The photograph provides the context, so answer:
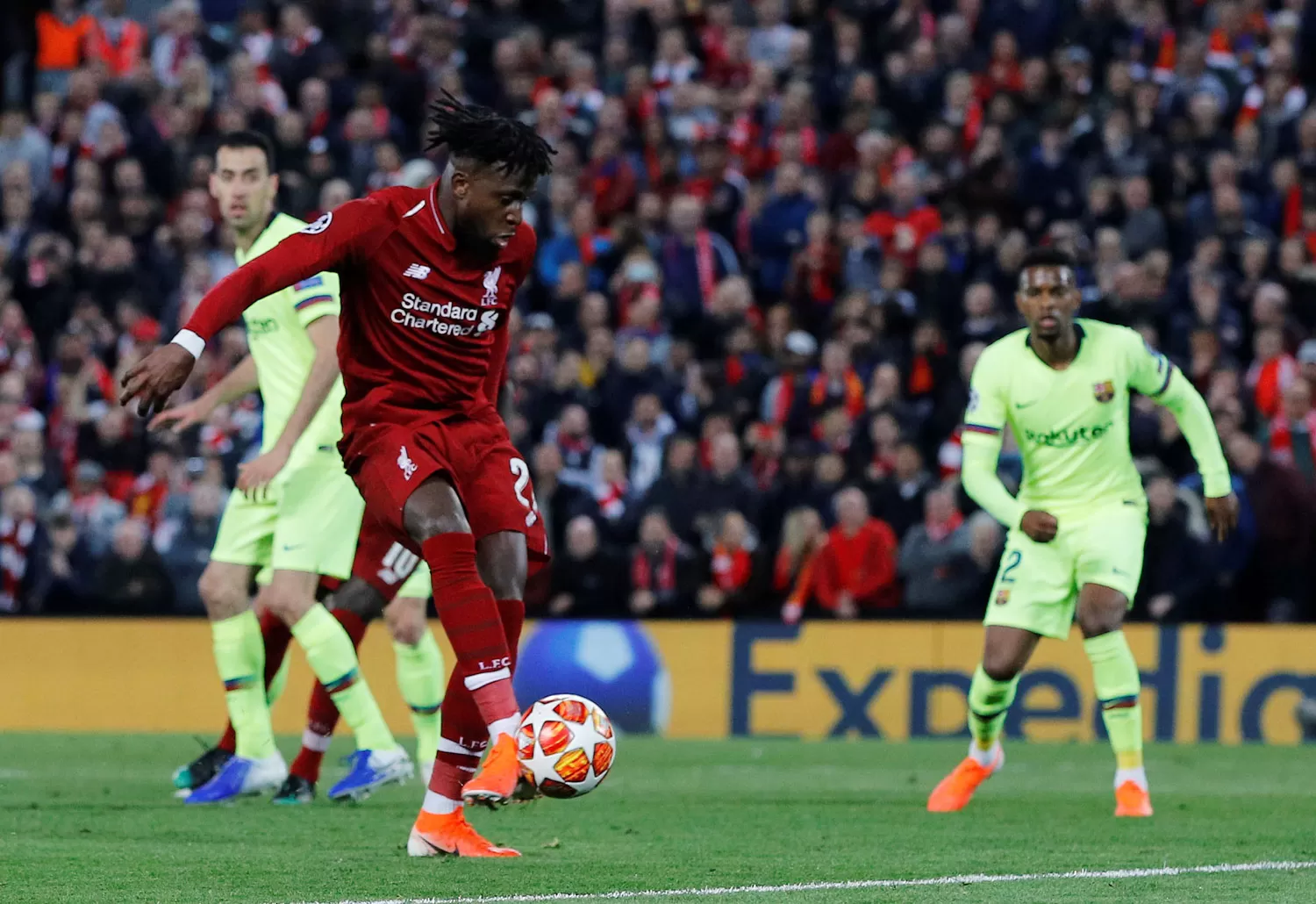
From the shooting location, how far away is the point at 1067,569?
9.08m

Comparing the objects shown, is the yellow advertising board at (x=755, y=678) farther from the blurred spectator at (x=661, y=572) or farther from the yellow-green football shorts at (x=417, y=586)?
the yellow-green football shorts at (x=417, y=586)

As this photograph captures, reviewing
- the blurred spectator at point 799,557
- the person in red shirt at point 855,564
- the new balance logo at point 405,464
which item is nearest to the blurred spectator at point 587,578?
the blurred spectator at point 799,557

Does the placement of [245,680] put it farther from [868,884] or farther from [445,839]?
[868,884]

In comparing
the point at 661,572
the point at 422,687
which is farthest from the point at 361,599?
the point at 661,572

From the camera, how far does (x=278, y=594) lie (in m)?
9.04

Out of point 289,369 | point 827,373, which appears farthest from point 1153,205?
point 289,369

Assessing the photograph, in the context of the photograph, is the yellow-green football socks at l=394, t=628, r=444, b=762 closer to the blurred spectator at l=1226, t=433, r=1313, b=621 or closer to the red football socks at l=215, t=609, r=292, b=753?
the red football socks at l=215, t=609, r=292, b=753

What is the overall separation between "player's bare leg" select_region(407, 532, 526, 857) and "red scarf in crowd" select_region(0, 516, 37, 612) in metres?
9.10

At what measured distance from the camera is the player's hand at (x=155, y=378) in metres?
5.84

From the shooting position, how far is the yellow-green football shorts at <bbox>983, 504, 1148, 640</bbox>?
29.4 ft

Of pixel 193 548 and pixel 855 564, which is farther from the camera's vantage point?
pixel 193 548

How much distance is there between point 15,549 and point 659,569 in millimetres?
4668

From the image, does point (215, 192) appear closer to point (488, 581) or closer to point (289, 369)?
point (289, 369)

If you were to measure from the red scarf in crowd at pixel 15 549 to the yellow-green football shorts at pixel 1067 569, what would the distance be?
8.43 metres
